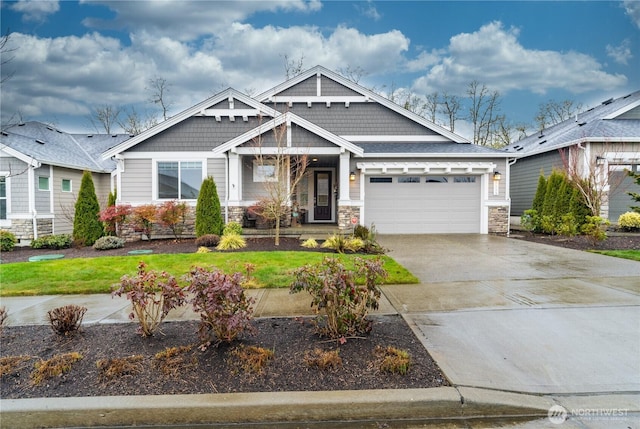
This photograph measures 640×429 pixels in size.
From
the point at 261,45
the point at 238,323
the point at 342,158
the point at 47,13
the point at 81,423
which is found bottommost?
the point at 81,423

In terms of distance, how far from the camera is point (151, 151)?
12531mm

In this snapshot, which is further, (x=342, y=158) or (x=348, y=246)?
(x=342, y=158)

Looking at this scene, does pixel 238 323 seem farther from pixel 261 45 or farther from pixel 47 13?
pixel 261 45

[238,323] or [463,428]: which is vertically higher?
[238,323]

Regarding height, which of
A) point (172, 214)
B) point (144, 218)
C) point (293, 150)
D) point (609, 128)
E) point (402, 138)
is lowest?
point (144, 218)

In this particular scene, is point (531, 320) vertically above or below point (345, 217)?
below

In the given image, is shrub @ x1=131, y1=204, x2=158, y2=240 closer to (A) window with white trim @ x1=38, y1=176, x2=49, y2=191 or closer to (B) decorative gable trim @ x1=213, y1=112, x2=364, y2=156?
(B) decorative gable trim @ x1=213, y1=112, x2=364, y2=156

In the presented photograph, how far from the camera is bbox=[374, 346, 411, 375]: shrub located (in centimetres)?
298

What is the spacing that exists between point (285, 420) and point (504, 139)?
3227cm

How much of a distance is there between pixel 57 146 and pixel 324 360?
17.9 m

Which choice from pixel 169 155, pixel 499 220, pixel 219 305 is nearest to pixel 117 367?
pixel 219 305

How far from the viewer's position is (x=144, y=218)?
11.4 metres

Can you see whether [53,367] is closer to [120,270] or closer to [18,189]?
[120,270]

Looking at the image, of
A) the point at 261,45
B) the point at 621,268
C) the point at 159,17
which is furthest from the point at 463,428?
the point at 261,45
